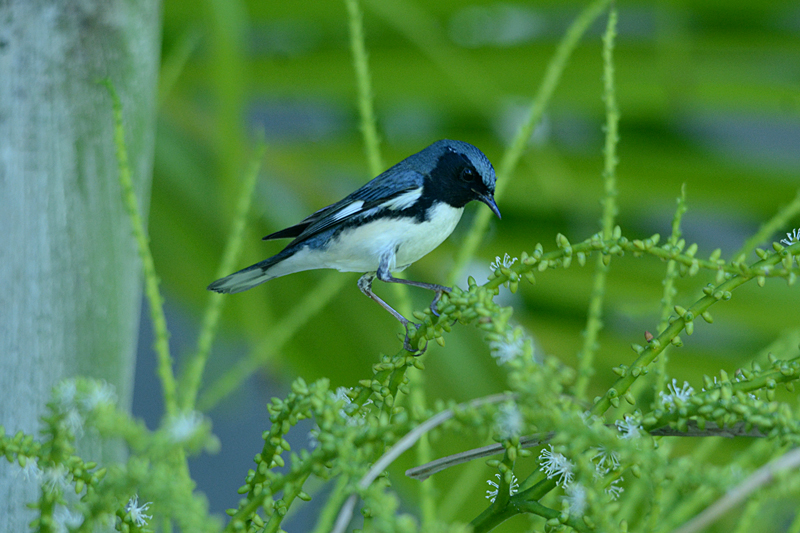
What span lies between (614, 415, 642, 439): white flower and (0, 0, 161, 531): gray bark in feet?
0.74

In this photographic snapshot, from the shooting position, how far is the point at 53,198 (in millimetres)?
302

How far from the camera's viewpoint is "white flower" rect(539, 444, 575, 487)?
0.61 ft

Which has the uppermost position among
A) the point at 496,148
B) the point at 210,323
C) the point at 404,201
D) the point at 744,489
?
the point at 496,148

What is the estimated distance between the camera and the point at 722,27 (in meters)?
0.53

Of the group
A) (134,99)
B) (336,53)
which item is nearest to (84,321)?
(134,99)

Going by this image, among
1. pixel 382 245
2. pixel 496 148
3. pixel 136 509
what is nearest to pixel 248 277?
pixel 382 245

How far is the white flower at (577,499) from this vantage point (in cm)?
16

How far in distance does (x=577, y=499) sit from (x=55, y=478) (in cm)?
12

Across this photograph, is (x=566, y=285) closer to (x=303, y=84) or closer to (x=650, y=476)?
(x=303, y=84)

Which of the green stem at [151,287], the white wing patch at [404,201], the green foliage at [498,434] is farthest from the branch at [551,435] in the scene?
the white wing patch at [404,201]

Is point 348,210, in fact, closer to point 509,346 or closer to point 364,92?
point 364,92

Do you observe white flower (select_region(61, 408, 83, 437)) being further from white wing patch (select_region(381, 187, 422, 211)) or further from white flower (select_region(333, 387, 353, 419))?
white wing patch (select_region(381, 187, 422, 211))

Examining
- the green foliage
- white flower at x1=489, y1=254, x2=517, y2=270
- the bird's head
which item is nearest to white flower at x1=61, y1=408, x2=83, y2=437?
the green foliage

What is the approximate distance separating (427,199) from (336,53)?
0.26 metres
